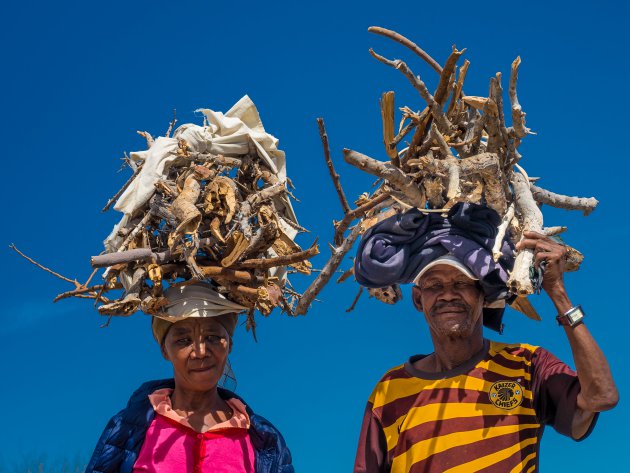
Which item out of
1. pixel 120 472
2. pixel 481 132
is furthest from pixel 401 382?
pixel 120 472

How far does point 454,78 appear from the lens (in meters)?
4.42

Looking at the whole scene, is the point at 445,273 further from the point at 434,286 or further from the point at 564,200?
the point at 564,200

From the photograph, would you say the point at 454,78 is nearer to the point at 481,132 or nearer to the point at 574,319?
the point at 481,132

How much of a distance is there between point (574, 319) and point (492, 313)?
0.78 meters

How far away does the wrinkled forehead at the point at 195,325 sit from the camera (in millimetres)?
5008

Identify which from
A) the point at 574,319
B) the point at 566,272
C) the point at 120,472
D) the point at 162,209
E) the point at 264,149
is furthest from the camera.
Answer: the point at 264,149

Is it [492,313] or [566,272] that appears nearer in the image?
[566,272]

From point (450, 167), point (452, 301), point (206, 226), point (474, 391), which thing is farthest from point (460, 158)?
point (206, 226)

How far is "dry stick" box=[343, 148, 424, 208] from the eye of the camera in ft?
13.3

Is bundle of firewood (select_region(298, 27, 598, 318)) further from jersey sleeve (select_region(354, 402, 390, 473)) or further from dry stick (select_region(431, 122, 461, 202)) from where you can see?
jersey sleeve (select_region(354, 402, 390, 473))

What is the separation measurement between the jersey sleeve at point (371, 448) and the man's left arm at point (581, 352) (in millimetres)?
927

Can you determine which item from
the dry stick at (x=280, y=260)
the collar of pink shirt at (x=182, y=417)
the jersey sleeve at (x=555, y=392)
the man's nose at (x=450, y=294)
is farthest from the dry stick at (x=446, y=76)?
the collar of pink shirt at (x=182, y=417)

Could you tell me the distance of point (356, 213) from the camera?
4723mm

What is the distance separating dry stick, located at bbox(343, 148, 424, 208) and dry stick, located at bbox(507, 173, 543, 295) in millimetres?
471
